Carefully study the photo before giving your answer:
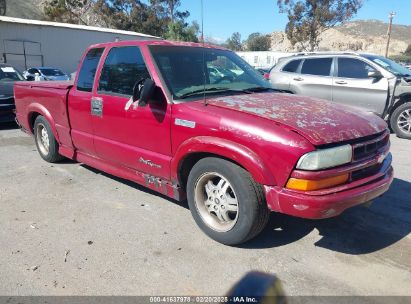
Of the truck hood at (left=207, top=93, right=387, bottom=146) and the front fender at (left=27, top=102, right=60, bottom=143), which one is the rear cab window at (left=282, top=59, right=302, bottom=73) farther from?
the front fender at (left=27, top=102, right=60, bottom=143)

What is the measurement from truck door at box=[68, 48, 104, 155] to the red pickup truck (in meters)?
0.02

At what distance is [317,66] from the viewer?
9289mm

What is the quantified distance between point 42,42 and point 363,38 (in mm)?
88603

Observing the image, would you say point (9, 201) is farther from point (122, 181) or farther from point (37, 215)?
point (122, 181)

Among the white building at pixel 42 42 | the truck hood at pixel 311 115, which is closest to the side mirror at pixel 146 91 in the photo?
the truck hood at pixel 311 115

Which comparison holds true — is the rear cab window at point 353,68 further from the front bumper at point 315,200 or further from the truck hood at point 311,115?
the front bumper at point 315,200

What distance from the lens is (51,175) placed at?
549 cm

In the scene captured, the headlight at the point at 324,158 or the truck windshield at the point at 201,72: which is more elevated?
the truck windshield at the point at 201,72

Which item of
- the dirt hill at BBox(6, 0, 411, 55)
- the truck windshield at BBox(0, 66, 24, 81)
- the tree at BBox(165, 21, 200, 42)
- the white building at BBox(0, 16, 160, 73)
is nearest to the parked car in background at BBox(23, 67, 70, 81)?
the white building at BBox(0, 16, 160, 73)

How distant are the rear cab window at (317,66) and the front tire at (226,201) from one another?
655cm

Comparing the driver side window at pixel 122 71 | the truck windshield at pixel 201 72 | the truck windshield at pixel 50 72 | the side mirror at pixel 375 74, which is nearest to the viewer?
the truck windshield at pixel 201 72

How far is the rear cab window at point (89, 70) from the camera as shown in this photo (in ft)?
15.6

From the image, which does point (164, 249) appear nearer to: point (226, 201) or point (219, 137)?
point (226, 201)

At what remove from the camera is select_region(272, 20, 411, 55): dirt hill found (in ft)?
296
